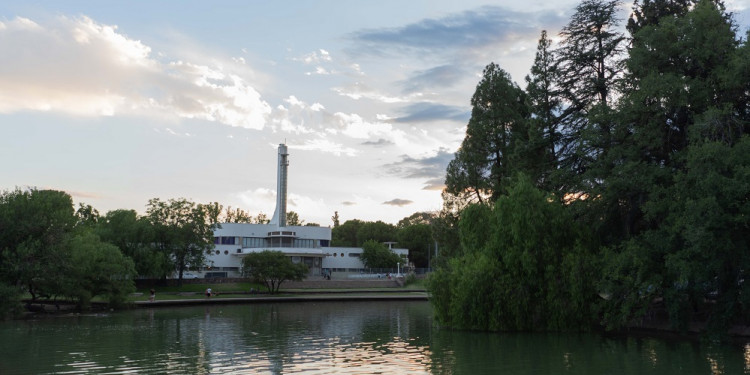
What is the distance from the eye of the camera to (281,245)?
11556 cm

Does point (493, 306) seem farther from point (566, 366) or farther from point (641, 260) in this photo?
point (566, 366)

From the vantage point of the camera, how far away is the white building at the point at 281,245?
362 feet

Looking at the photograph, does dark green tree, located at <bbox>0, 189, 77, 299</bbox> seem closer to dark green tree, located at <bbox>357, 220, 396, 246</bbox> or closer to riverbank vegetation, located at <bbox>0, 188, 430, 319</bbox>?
riverbank vegetation, located at <bbox>0, 188, 430, 319</bbox>

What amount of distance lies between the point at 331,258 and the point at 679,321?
93394mm

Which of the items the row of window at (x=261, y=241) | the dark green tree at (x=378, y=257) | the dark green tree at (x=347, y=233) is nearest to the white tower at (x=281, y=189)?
the row of window at (x=261, y=241)

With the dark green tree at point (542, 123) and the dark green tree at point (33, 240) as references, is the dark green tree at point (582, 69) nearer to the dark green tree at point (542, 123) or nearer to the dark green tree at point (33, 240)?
the dark green tree at point (542, 123)

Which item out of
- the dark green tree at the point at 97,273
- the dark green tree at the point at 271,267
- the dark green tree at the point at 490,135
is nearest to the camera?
the dark green tree at the point at 490,135

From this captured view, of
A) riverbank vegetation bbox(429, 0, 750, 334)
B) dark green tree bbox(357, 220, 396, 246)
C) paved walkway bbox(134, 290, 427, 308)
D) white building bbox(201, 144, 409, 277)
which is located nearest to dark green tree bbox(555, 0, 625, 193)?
riverbank vegetation bbox(429, 0, 750, 334)

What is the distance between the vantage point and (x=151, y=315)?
51.9m

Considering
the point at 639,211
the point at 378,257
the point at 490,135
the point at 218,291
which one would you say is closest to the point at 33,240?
the point at 218,291

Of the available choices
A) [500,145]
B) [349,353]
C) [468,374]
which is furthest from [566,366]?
[500,145]

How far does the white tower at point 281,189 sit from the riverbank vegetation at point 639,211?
7836 cm

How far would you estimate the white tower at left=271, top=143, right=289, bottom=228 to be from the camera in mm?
114500

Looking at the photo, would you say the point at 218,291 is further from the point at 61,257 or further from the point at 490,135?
the point at 490,135
